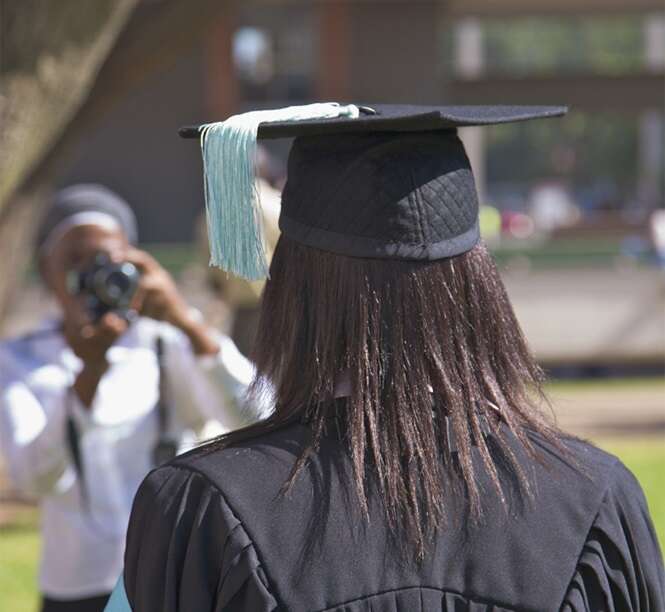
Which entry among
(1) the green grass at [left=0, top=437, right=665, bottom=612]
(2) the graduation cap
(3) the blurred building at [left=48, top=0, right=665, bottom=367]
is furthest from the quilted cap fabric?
(3) the blurred building at [left=48, top=0, right=665, bottom=367]

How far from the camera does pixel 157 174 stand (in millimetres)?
22641

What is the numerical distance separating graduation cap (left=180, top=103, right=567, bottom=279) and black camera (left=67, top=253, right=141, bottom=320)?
146 cm

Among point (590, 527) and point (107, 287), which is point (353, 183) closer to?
point (590, 527)

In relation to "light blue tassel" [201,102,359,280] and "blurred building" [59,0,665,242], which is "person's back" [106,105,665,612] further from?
"blurred building" [59,0,665,242]

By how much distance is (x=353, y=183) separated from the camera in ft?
5.77

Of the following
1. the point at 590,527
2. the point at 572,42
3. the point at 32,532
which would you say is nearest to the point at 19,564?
the point at 32,532

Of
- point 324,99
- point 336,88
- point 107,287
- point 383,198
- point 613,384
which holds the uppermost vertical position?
point 383,198

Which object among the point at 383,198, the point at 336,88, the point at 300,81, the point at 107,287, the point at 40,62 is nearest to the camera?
the point at 383,198

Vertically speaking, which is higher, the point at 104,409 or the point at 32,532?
the point at 104,409

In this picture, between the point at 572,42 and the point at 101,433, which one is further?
the point at 572,42

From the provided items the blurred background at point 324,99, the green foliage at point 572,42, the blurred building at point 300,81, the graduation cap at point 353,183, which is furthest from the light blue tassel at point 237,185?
the green foliage at point 572,42

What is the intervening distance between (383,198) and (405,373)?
0.24 m

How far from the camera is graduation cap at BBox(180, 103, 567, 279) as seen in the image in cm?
172

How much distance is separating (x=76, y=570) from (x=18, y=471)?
30 centimetres
